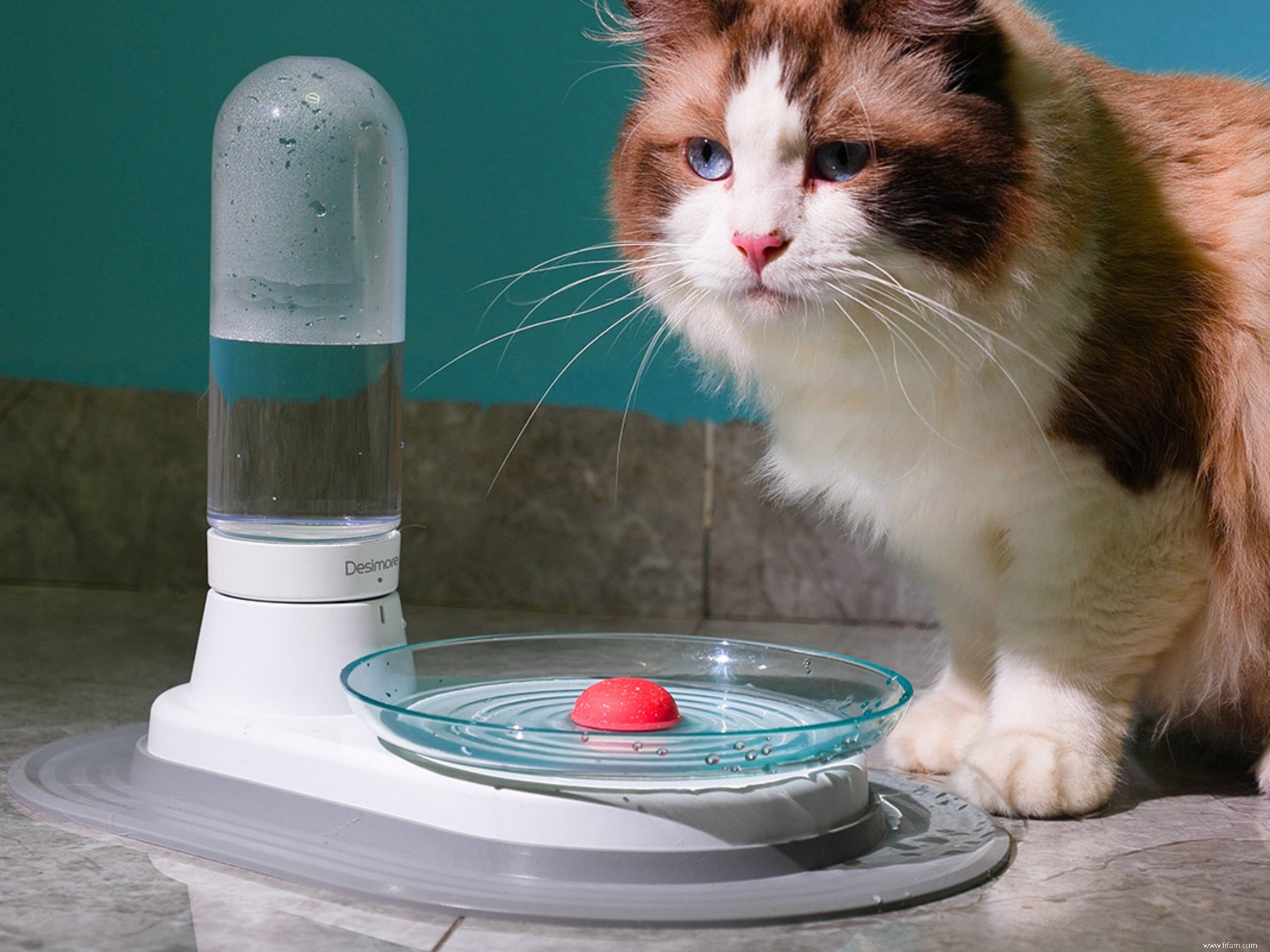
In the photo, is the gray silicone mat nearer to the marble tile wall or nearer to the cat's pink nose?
the cat's pink nose

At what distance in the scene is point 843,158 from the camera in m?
1.24

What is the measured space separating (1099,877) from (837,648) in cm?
97

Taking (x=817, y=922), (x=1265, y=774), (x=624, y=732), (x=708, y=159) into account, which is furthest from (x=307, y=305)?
(x=1265, y=774)

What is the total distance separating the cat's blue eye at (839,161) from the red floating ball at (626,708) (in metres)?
0.47

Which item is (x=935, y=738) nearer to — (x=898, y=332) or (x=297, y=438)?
(x=898, y=332)

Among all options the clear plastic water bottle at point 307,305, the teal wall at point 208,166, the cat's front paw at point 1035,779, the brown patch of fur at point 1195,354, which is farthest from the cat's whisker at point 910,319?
the teal wall at point 208,166

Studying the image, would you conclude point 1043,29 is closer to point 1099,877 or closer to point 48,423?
point 1099,877

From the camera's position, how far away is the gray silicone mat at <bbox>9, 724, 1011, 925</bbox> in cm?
102

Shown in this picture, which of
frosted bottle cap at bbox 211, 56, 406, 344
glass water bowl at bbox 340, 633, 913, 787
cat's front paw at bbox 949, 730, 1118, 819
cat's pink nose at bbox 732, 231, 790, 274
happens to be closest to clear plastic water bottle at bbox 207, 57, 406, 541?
frosted bottle cap at bbox 211, 56, 406, 344

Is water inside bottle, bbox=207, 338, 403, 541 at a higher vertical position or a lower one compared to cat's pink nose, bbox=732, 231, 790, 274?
lower

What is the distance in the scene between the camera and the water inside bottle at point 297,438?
1366mm

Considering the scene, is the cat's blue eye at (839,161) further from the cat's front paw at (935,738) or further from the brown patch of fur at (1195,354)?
the cat's front paw at (935,738)

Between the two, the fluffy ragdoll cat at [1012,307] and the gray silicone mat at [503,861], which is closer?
the gray silicone mat at [503,861]

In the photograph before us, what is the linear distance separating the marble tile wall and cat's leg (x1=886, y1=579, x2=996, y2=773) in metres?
0.73
